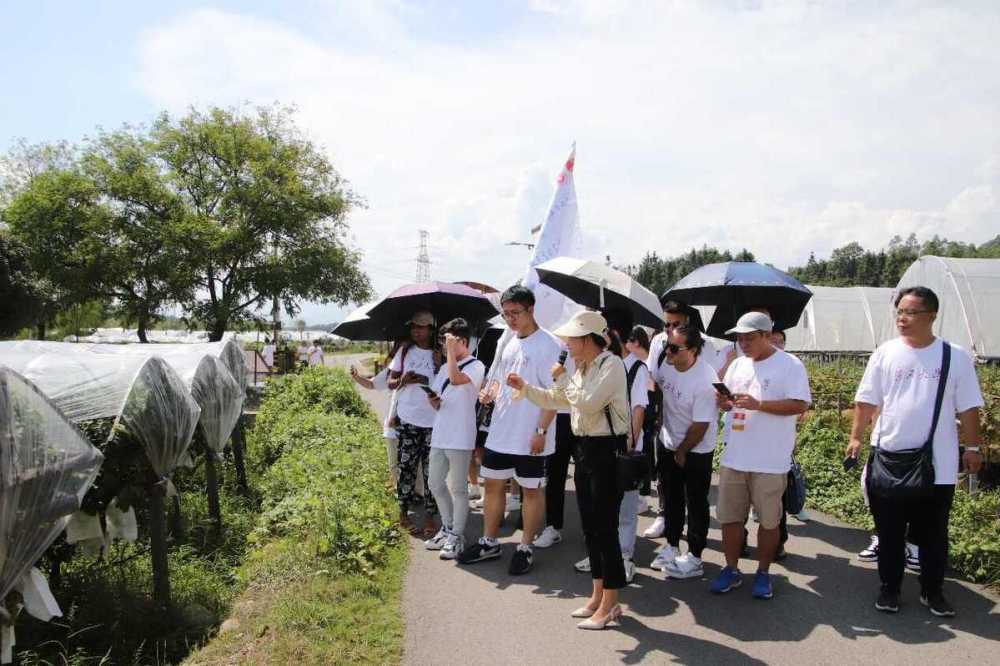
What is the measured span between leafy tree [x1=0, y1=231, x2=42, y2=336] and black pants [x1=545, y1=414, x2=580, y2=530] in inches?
854

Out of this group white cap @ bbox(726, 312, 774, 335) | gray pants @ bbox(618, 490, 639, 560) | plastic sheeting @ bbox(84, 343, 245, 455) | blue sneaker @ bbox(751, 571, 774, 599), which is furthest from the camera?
plastic sheeting @ bbox(84, 343, 245, 455)

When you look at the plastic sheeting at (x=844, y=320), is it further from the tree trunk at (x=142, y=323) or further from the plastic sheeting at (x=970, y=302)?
the tree trunk at (x=142, y=323)

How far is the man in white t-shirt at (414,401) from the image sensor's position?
6379 mm

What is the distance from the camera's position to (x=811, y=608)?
181 inches

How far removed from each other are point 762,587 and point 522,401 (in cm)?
207

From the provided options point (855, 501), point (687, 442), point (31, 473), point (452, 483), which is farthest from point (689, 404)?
point (31, 473)

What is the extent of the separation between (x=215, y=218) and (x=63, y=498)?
1037 inches

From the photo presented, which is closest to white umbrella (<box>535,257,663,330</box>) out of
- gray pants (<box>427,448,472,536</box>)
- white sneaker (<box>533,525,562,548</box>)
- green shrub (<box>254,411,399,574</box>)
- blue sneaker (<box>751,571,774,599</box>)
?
gray pants (<box>427,448,472,536</box>)

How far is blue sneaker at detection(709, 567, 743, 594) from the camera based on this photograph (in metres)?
4.84

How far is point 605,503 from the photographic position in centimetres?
428

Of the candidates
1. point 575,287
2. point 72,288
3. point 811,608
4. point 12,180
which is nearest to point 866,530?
point 811,608

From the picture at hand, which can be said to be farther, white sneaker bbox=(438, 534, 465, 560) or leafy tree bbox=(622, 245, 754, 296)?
leafy tree bbox=(622, 245, 754, 296)

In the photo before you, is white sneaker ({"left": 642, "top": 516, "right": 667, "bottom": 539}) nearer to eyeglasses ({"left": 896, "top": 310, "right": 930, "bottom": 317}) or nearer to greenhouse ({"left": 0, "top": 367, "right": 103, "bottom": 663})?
eyeglasses ({"left": 896, "top": 310, "right": 930, "bottom": 317})

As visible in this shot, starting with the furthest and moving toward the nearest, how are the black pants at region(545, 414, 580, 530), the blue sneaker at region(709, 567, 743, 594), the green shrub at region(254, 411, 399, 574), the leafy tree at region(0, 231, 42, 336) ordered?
the leafy tree at region(0, 231, 42, 336) → the black pants at region(545, 414, 580, 530) → the green shrub at region(254, 411, 399, 574) → the blue sneaker at region(709, 567, 743, 594)
